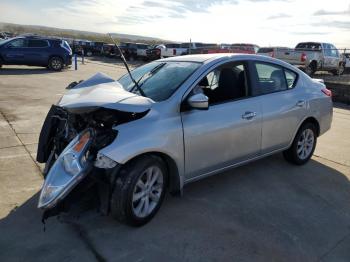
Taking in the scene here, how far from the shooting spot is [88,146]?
11.8ft

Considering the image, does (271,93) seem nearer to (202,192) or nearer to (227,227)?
(202,192)

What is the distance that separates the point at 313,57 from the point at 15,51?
15491mm

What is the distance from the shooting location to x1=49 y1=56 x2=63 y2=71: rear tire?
20672mm

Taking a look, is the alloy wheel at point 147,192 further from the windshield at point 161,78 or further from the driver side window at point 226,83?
the driver side window at point 226,83

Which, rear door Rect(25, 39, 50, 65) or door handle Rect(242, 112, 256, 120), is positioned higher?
rear door Rect(25, 39, 50, 65)

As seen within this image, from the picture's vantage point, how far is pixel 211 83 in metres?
4.61

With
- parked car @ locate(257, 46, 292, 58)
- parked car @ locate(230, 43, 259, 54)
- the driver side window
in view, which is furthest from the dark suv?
the driver side window

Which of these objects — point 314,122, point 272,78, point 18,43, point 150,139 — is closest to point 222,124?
point 150,139

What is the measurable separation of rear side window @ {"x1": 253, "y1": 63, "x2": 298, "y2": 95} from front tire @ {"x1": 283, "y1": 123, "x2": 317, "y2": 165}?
2.35 feet

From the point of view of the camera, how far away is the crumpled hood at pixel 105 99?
11.9 ft

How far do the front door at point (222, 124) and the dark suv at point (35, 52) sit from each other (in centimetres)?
1761

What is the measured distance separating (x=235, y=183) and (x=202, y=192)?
56 centimetres

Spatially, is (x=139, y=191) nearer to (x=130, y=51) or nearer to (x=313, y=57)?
(x=313, y=57)

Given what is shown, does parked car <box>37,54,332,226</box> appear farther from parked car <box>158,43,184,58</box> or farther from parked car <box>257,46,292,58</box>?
parked car <box>158,43,184,58</box>
